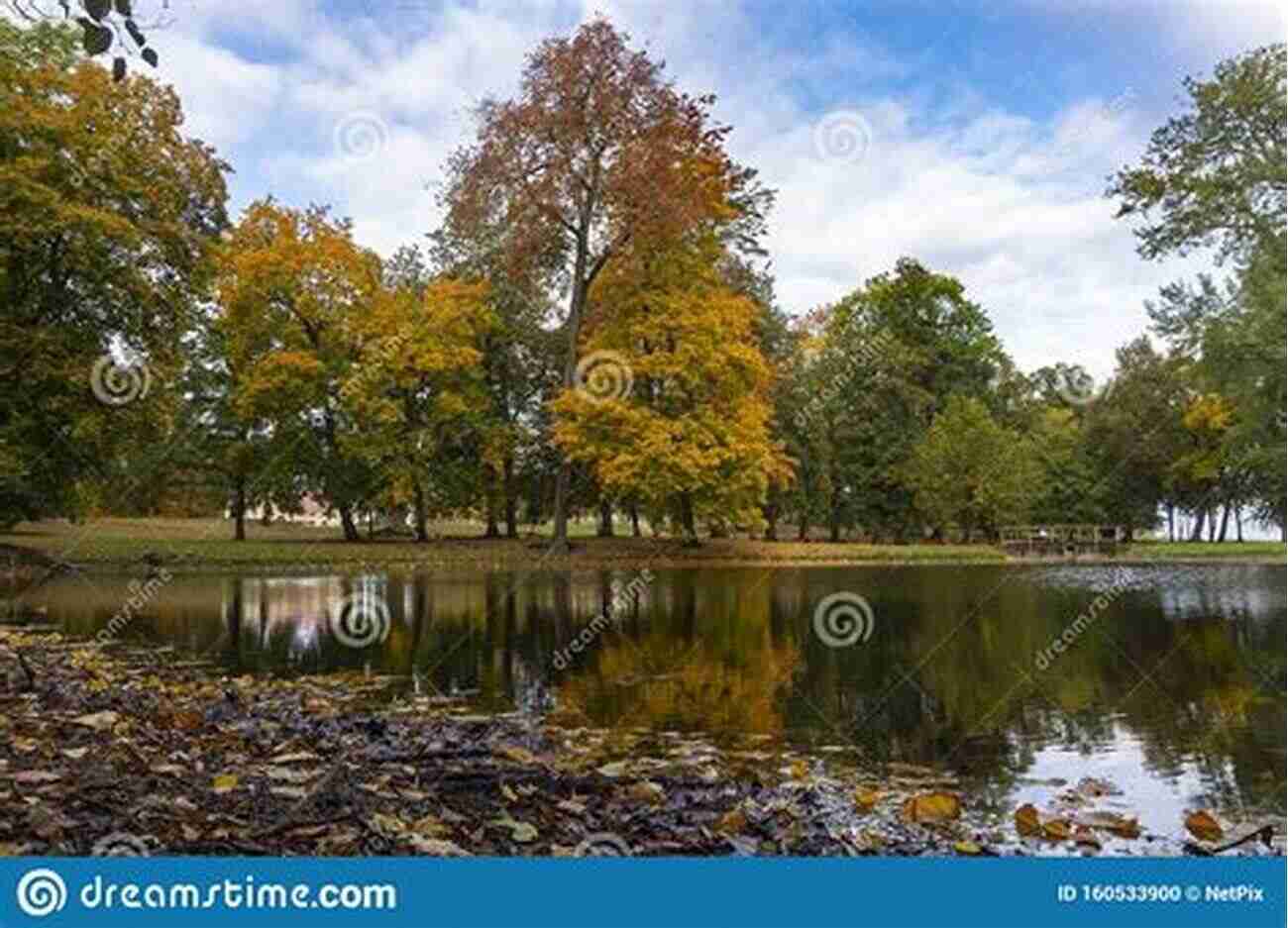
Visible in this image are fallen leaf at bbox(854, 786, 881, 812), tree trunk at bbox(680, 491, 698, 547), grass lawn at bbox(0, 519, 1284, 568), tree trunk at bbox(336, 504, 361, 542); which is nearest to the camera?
fallen leaf at bbox(854, 786, 881, 812)

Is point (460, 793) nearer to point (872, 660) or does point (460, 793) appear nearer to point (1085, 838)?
point (1085, 838)

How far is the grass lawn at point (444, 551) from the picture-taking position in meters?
31.2

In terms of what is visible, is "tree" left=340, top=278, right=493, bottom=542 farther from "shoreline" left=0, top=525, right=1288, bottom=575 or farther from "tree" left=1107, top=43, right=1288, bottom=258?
"tree" left=1107, top=43, right=1288, bottom=258

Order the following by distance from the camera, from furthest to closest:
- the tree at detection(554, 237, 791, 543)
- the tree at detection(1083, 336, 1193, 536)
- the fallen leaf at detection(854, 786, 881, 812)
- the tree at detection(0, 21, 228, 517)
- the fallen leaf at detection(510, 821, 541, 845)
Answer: the tree at detection(554, 237, 791, 543), the tree at detection(0, 21, 228, 517), the tree at detection(1083, 336, 1193, 536), the fallen leaf at detection(854, 786, 881, 812), the fallen leaf at detection(510, 821, 541, 845)

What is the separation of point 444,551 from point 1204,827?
3081 cm

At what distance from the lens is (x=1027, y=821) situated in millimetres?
5344

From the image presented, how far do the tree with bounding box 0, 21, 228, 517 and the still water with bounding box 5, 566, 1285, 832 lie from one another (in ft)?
12.1

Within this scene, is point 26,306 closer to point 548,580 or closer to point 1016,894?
point 548,580

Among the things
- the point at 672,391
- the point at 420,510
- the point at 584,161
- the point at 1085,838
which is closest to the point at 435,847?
the point at 1085,838

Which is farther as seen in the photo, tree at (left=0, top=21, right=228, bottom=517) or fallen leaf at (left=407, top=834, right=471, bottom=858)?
tree at (left=0, top=21, right=228, bottom=517)

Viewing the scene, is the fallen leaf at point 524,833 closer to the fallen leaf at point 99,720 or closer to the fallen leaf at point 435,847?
the fallen leaf at point 435,847

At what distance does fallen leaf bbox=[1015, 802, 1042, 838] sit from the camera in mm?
5273

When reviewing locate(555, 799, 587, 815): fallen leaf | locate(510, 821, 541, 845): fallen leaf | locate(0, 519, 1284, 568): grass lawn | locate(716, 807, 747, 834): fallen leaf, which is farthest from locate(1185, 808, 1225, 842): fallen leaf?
locate(0, 519, 1284, 568): grass lawn

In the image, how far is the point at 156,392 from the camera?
25797 millimetres
